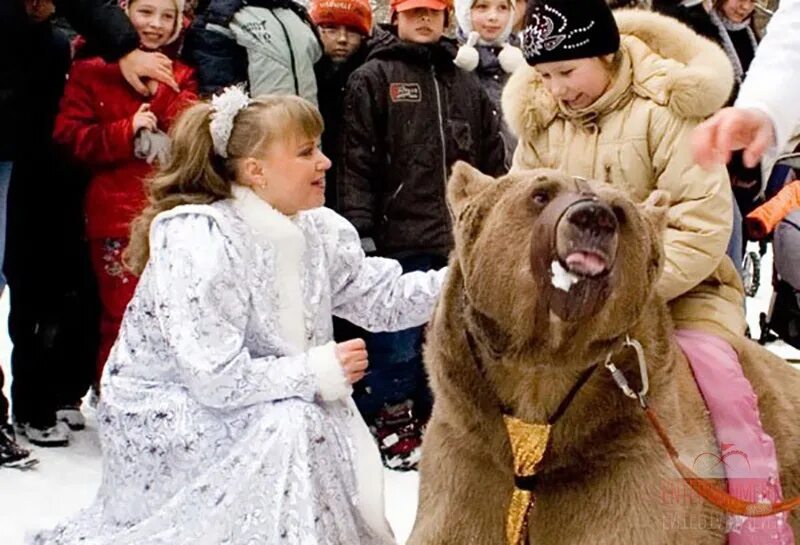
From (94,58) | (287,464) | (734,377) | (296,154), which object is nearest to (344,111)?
(94,58)

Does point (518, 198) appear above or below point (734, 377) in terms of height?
above

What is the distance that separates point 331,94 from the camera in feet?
14.8

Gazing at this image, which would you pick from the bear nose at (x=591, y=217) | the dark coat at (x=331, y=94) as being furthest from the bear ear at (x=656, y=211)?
the dark coat at (x=331, y=94)

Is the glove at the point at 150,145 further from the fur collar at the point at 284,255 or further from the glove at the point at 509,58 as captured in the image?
the glove at the point at 509,58

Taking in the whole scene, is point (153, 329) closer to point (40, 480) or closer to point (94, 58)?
point (40, 480)

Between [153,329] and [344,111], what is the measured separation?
149 centimetres

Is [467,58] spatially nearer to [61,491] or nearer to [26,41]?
[26,41]

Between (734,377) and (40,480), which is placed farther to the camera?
(40,480)

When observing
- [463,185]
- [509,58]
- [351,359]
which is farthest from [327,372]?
[509,58]

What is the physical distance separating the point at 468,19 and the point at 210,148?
6.38ft

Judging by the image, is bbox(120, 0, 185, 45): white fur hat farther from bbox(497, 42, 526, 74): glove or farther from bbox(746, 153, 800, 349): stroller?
bbox(746, 153, 800, 349): stroller

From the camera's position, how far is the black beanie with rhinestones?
2639mm

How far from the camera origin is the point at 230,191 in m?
3.17

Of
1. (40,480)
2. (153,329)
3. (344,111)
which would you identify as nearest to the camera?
(153,329)
